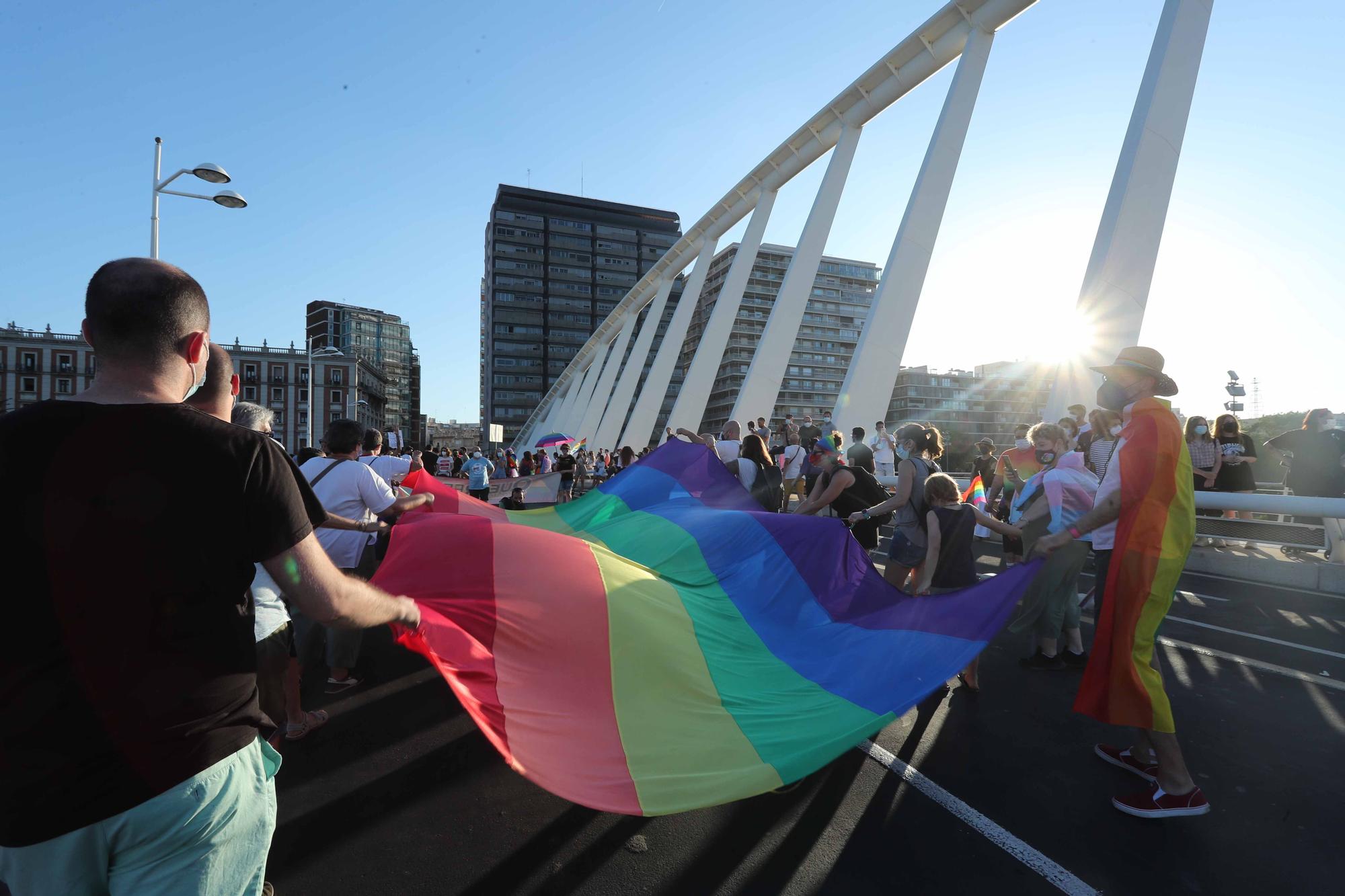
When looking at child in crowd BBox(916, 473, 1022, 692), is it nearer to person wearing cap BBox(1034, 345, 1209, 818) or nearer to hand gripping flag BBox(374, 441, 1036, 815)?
hand gripping flag BBox(374, 441, 1036, 815)

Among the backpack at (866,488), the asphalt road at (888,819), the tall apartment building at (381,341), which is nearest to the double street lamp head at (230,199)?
the asphalt road at (888,819)

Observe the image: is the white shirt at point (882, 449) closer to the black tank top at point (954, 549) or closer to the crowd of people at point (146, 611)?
the black tank top at point (954, 549)

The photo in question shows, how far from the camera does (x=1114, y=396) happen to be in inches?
150

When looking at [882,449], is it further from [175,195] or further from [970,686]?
[175,195]

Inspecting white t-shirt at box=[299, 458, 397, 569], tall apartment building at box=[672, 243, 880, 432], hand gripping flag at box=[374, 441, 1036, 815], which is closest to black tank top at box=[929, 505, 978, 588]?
hand gripping flag at box=[374, 441, 1036, 815]

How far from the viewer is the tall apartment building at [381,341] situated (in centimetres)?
15188

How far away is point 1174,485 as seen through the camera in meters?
3.42

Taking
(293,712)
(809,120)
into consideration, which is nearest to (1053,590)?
(293,712)

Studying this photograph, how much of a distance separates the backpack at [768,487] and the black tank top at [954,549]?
9.66 feet

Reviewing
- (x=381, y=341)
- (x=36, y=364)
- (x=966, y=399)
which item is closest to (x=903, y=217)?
(x=36, y=364)

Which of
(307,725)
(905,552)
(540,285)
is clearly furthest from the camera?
(540,285)

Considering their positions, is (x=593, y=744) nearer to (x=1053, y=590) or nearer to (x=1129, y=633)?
(x=1129, y=633)

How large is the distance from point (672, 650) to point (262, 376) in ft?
377

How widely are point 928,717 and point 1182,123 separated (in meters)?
11.6
